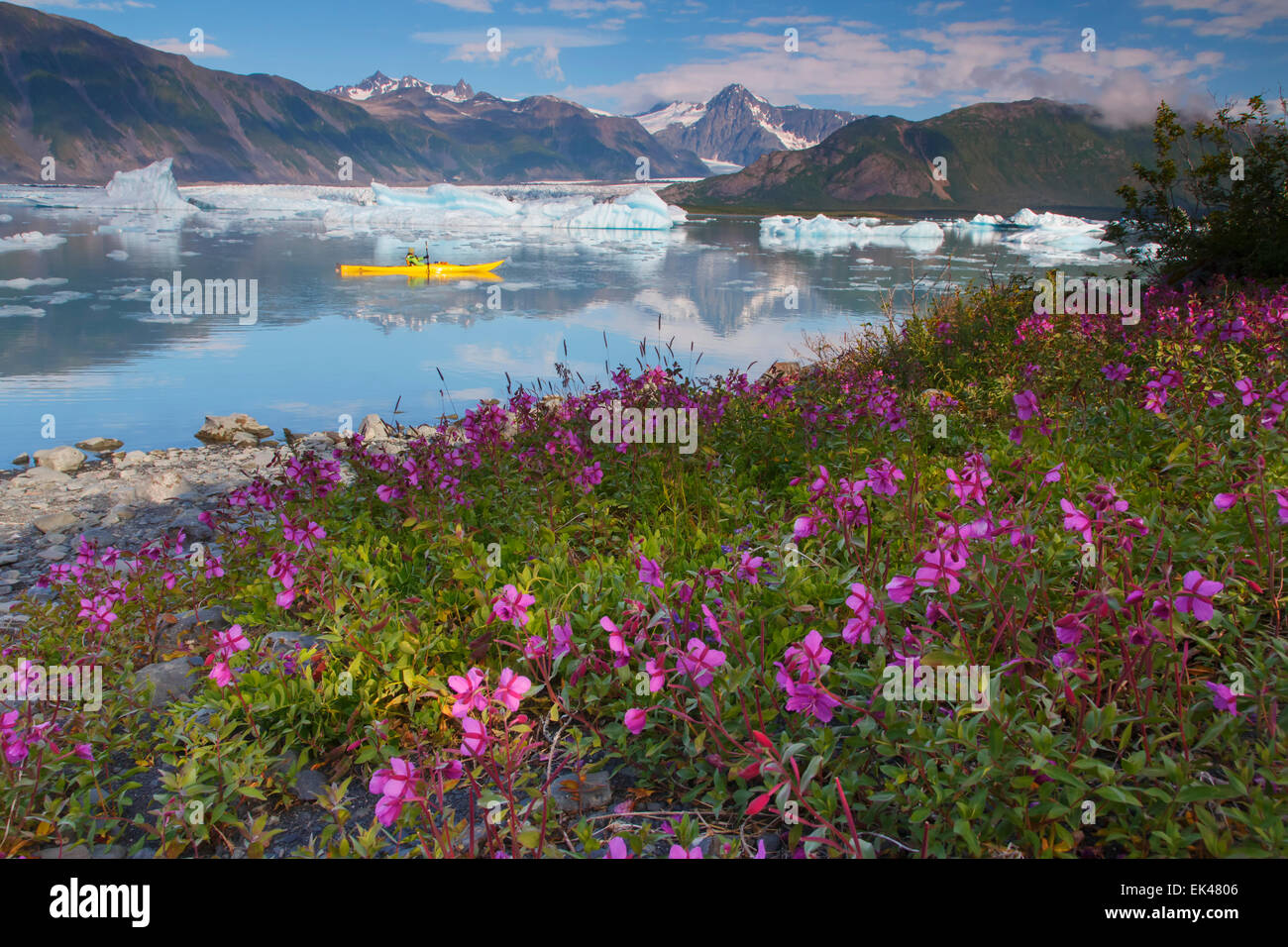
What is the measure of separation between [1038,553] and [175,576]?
4242mm

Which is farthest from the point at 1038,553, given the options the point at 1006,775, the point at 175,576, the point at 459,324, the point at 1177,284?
the point at 459,324

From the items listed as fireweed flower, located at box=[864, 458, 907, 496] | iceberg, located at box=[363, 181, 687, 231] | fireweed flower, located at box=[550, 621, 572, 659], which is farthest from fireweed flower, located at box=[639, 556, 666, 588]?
iceberg, located at box=[363, 181, 687, 231]

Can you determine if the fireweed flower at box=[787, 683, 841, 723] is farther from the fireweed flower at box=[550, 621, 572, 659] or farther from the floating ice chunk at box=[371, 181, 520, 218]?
the floating ice chunk at box=[371, 181, 520, 218]

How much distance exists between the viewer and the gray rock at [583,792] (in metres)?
2.44

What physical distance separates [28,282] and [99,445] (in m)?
23.4

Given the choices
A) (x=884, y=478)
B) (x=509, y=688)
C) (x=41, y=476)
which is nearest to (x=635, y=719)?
(x=509, y=688)

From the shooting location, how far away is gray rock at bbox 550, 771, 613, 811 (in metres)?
2.44

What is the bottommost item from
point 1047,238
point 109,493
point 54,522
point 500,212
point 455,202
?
point 54,522

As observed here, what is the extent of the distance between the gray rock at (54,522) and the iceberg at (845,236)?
187ft

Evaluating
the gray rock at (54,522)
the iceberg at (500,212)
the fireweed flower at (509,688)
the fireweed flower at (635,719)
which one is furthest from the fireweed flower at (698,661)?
the iceberg at (500,212)

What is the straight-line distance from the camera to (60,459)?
9.60 m

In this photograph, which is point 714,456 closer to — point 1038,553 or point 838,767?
point 1038,553

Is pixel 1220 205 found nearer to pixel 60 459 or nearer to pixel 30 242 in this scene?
pixel 60 459
